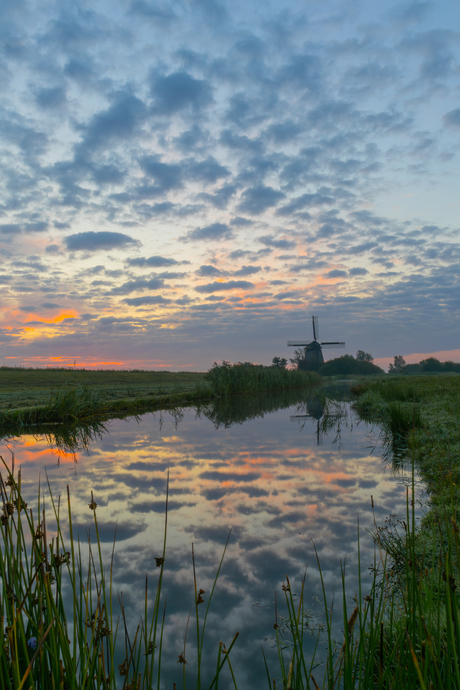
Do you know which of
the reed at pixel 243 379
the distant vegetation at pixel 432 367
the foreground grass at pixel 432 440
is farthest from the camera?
the distant vegetation at pixel 432 367

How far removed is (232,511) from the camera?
4.63 m

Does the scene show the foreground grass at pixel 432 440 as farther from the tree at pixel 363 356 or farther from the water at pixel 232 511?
the tree at pixel 363 356

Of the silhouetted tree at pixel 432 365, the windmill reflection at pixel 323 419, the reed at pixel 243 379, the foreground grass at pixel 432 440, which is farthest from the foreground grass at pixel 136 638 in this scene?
the silhouetted tree at pixel 432 365

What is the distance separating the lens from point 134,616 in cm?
264

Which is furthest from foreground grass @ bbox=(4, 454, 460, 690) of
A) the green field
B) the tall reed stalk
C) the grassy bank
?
A: the green field

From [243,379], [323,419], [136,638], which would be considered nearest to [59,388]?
[323,419]

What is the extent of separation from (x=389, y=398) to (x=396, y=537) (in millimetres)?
12023

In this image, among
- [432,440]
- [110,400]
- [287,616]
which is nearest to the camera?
[287,616]

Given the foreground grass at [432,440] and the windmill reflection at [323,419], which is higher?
the foreground grass at [432,440]

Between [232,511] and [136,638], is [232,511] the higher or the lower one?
the lower one

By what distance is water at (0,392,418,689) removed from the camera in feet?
8.89

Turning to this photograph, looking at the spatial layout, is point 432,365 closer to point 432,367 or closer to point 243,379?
point 432,367

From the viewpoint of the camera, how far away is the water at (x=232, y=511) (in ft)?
8.89

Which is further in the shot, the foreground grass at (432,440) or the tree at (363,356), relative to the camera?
the tree at (363,356)
